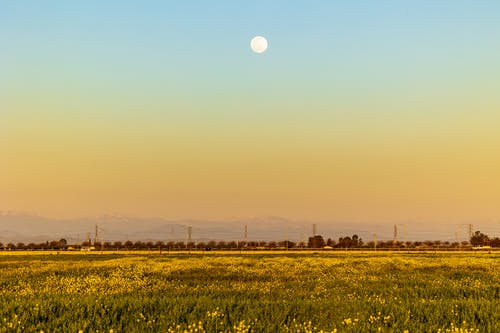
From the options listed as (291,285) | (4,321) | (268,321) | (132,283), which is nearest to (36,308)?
(4,321)

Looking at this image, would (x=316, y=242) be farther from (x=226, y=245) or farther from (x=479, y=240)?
(x=479, y=240)

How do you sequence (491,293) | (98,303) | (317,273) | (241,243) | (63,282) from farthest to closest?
(241,243) < (317,273) < (63,282) < (491,293) < (98,303)

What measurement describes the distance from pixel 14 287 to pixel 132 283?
565cm

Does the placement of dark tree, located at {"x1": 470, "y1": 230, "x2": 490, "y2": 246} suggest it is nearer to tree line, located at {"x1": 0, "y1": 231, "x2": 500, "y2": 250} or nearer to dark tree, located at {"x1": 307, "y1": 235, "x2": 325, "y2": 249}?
tree line, located at {"x1": 0, "y1": 231, "x2": 500, "y2": 250}

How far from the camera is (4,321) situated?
414 inches

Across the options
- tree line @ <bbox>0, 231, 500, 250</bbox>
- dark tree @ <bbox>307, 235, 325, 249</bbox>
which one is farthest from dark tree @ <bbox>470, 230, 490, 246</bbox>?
dark tree @ <bbox>307, 235, 325, 249</bbox>

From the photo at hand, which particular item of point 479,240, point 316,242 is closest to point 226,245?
point 316,242

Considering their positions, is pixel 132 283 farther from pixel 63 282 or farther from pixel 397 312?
pixel 397 312

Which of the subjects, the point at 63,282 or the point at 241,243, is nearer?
the point at 63,282

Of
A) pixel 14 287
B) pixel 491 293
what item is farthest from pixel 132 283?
pixel 491 293

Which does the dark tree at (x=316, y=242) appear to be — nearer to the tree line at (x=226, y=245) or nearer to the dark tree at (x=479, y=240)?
the tree line at (x=226, y=245)

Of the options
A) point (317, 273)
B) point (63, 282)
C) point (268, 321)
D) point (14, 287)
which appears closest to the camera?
point (268, 321)

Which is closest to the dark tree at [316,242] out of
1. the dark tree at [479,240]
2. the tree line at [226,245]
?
the tree line at [226,245]

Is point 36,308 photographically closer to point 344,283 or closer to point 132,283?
point 132,283
